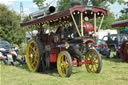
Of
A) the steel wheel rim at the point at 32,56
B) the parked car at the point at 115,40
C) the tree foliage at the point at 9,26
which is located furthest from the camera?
the tree foliage at the point at 9,26

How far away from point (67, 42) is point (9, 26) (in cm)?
1258

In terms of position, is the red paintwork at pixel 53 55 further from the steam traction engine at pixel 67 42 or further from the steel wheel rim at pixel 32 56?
the steel wheel rim at pixel 32 56

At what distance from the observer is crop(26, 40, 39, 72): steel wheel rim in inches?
320

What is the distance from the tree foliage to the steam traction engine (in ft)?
33.4

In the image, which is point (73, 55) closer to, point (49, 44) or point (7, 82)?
point (49, 44)

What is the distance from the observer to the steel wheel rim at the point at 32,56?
8136mm

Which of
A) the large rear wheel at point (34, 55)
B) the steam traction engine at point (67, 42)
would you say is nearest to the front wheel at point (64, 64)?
the steam traction engine at point (67, 42)

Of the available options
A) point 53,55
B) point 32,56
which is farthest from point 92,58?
point 32,56

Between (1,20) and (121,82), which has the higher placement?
(1,20)

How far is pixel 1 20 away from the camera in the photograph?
18.4 meters

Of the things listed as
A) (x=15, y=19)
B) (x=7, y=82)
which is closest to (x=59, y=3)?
(x=15, y=19)

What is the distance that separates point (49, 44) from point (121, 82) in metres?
3.31

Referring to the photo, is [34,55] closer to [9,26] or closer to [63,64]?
[63,64]

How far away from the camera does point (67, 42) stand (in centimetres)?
711
